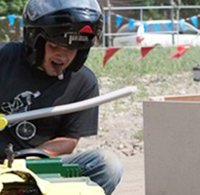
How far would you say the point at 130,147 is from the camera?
9562 mm

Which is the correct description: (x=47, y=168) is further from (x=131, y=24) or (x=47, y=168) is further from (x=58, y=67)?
(x=131, y=24)

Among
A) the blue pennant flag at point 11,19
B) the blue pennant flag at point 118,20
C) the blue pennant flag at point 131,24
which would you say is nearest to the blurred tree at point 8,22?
the blue pennant flag at point 11,19

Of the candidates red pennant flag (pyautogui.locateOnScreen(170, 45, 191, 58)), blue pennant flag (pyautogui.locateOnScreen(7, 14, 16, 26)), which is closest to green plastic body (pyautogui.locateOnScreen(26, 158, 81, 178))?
red pennant flag (pyautogui.locateOnScreen(170, 45, 191, 58))

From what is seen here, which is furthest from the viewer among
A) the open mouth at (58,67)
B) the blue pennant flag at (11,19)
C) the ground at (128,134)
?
the blue pennant flag at (11,19)

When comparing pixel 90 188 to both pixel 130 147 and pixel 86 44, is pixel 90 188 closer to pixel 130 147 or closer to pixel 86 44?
pixel 86 44

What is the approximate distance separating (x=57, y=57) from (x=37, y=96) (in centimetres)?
33

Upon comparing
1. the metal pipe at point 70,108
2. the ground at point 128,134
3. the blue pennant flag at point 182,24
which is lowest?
the blue pennant flag at point 182,24

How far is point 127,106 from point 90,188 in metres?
9.86

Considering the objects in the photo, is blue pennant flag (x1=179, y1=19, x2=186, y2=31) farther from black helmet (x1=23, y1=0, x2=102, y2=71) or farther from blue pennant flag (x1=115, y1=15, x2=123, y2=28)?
black helmet (x1=23, y1=0, x2=102, y2=71)

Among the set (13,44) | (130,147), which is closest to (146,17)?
(130,147)

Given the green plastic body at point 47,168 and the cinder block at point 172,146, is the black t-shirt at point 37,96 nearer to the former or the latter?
the green plastic body at point 47,168

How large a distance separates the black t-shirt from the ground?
2.88 m

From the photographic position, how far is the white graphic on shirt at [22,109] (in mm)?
3914

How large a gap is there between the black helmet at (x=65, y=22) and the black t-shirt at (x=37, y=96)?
1.18 feet
